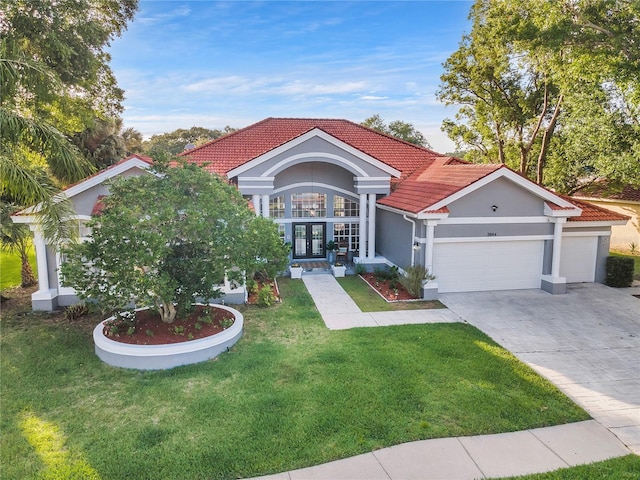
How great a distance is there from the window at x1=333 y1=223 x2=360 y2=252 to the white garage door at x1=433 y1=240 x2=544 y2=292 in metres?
5.87

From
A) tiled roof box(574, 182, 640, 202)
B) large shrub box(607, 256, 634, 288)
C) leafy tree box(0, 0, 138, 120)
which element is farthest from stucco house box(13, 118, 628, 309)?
tiled roof box(574, 182, 640, 202)

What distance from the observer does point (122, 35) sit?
18.2 meters

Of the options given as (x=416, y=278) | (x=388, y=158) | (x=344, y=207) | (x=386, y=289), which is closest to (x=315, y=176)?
(x=344, y=207)

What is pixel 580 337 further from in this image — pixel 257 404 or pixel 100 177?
pixel 100 177

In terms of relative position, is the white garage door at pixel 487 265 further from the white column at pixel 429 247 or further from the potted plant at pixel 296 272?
the potted plant at pixel 296 272

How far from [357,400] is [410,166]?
15694 millimetres

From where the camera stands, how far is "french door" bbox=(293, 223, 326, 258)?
68.5 feet

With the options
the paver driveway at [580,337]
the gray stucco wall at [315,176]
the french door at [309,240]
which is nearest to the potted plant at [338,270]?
the french door at [309,240]

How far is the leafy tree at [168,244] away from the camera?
10031 mm

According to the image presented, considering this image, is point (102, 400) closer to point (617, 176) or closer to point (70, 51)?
point (70, 51)

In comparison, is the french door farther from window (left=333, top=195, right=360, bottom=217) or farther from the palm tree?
the palm tree

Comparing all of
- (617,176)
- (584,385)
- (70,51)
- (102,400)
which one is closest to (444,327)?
(584,385)

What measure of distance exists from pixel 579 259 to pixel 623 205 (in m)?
12.4

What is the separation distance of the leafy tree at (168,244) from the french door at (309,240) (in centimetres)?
905
